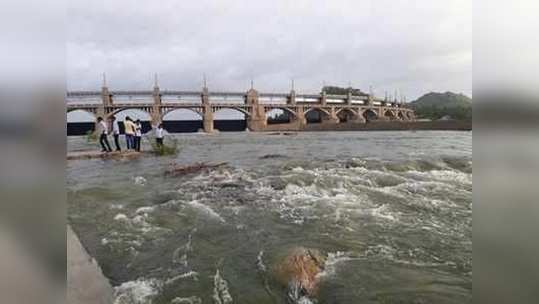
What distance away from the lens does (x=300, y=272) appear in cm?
366

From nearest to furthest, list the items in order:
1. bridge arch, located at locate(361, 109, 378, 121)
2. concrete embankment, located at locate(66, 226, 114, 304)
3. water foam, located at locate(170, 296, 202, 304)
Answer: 1. concrete embankment, located at locate(66, 226, 114, 304)
2. water foam, located at locate(170, 296, 202, 304)
3. bridge arch, located at locate(361, 109, 378, 121)

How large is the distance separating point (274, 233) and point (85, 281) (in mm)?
2362

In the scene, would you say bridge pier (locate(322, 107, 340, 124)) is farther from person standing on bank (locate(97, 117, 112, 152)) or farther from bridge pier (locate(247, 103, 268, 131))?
person standing on bank (locate(97, 117, 112, 152))

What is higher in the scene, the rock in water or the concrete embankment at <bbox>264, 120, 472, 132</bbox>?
the concrete embankment at <bbox>264, 120, 472, 132</bbox>

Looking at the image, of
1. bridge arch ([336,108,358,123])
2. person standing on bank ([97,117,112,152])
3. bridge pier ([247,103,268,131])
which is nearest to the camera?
person standing on bank ([97,117,112,152])

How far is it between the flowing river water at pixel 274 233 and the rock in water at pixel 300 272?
0.10 m

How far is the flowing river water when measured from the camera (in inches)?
137

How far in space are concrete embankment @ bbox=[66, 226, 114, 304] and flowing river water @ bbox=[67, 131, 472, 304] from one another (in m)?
0.13

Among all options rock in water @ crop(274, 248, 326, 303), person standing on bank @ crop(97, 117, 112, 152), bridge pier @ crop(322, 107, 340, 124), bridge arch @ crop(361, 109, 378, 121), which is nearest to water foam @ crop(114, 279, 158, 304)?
rock in water @ crop(274, 248, 326, 303)

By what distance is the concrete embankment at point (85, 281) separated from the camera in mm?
3137

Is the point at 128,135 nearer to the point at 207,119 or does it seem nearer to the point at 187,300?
the point at 187,300
